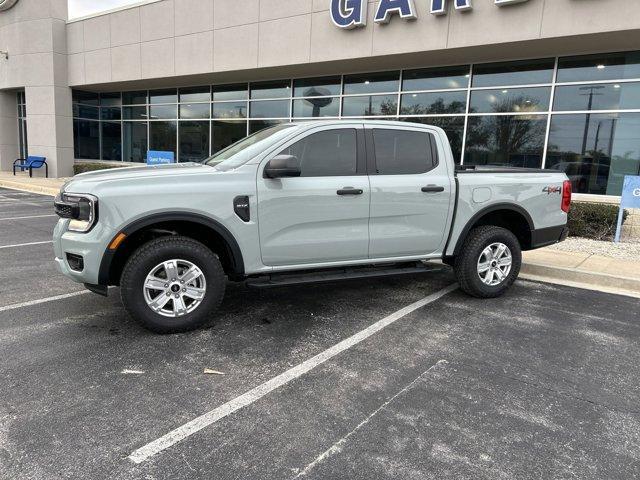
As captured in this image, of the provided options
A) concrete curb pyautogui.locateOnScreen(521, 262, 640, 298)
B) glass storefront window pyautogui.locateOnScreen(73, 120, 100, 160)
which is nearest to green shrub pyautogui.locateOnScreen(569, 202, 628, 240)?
concrete curb pyautogui.locateOnScreen(521, 262, 640, 298)

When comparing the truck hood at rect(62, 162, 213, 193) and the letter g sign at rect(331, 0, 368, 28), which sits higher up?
the letter g sign at rect(331, 0, 368, 28)

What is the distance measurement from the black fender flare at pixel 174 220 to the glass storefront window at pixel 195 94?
16.0 m

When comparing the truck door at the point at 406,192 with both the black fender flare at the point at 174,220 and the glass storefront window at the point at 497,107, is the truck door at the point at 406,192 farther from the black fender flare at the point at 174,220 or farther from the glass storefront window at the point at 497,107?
the glass storefront window at the point at 497,107

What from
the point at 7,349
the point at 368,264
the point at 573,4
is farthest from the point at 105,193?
the point at 573,4

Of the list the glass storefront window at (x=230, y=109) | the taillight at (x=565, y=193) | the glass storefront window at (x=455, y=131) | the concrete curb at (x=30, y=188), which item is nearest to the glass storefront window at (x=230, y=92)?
the glass storefront window at (x=230, y=109)

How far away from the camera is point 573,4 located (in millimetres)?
10031

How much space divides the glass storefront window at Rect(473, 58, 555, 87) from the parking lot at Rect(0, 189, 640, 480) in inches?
327

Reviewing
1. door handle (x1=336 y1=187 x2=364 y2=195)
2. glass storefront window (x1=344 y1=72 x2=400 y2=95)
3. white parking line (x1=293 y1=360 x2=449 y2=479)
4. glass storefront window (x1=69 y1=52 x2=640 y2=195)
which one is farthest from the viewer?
glass storefront window (x1=344 y1=72 x2=400 y2=95)

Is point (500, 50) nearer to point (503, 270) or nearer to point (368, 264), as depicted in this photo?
point (503, 270)

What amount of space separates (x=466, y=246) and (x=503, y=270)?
0.60 meters

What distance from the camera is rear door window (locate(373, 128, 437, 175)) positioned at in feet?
16.8

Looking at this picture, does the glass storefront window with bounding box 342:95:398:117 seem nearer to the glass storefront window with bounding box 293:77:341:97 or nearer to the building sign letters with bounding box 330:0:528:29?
the glass storefront window with bounding box 293:77:341:97

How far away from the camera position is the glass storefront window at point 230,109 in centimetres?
1795

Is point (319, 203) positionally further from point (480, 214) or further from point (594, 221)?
point (594, 221)
